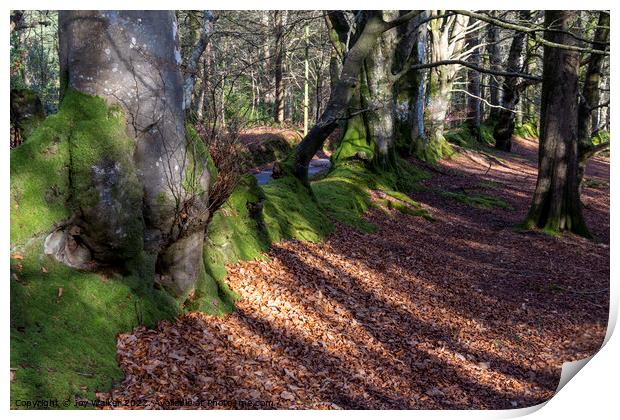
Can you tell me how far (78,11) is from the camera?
4.86 m

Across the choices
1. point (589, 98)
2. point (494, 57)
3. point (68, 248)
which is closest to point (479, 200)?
point (589, 98)

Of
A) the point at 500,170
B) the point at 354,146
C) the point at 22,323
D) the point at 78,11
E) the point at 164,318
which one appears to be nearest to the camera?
the point at 22,323

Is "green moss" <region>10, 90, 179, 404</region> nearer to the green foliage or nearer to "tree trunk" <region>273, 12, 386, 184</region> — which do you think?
the green foliage

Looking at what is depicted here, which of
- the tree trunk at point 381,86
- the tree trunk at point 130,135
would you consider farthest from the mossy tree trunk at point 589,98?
the tree trunk at point 130,135

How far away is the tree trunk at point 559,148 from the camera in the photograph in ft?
37.0

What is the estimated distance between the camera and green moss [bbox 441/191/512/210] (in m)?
15.1

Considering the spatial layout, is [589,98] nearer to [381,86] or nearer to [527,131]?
[381,86]

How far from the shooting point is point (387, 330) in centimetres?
662

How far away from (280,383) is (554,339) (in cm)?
362

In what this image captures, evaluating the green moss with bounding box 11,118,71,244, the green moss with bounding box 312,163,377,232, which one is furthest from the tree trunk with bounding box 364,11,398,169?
the green moss with bounding box 11,118,71,244

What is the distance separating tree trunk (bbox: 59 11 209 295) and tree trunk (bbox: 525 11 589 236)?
29.0 feet

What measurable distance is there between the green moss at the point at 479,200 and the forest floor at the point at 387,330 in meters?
3.80
